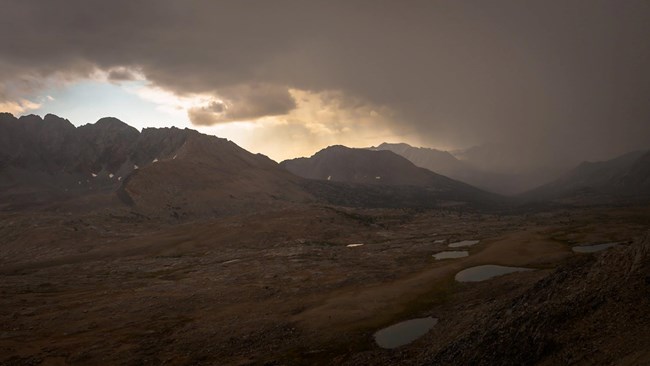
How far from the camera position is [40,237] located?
155m

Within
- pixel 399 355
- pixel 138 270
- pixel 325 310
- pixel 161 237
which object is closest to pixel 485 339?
pixel 399 355

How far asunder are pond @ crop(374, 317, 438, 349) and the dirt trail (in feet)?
11.6

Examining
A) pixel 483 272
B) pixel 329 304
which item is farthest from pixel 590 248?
pixel 329 304

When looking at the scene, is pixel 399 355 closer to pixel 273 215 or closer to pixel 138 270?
pixel 138 270

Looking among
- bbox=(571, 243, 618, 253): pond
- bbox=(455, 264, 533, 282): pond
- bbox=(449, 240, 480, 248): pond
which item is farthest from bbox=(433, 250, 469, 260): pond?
bbox=(571, 243, 618, 253): pond

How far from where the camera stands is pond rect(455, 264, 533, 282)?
57713 mm

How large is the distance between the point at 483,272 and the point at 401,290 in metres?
14.8

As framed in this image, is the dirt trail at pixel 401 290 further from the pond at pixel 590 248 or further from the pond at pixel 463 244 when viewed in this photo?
the pond at pixel 463 244

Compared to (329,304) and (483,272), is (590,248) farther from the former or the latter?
(329,304)

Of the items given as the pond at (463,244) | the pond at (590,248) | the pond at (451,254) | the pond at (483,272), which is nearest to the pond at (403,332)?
the pond at (483,272)

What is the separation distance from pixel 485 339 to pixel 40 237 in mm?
177519

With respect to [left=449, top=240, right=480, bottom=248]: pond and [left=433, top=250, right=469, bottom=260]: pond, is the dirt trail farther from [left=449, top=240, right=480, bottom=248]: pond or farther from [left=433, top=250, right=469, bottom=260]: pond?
[left=449, top=240, right=480, bottom=248]: pond

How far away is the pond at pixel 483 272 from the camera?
189 feet

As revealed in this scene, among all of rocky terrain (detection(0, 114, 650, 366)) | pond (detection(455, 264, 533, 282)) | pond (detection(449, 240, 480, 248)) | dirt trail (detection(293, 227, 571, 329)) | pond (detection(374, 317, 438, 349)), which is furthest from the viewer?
pond (detection(449, 240, 480, 248))
